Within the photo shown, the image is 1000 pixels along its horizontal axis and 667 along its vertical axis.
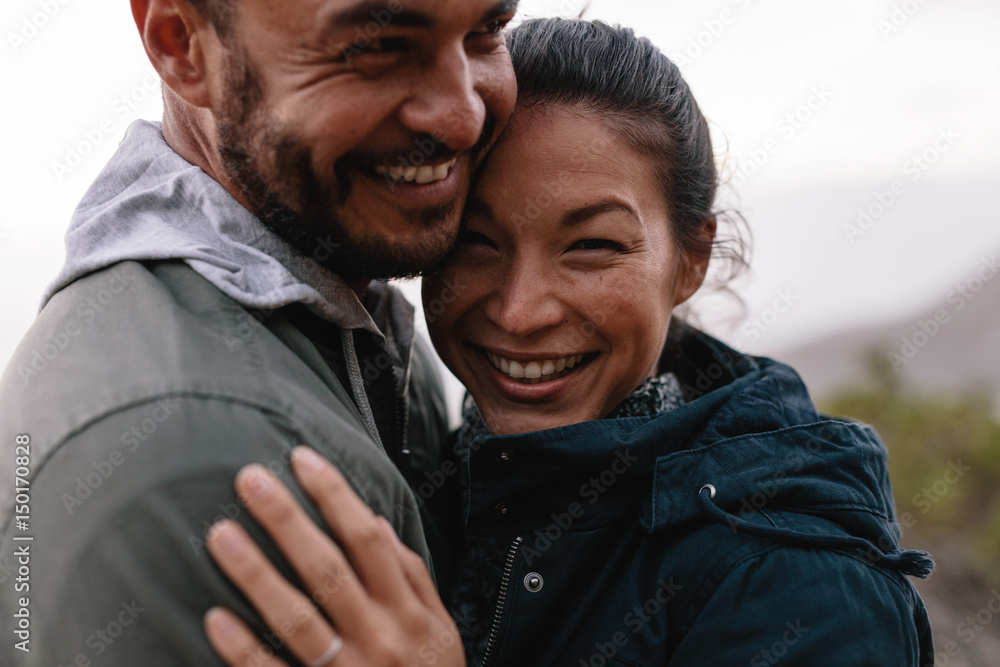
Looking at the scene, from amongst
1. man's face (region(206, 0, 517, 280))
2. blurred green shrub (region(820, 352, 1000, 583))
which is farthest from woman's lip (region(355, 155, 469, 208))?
blurred green shrub (region(820, 352, 1000, 583))

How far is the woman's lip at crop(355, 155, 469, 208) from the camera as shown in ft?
5.10

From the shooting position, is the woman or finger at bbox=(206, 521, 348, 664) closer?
finger at bbox=(206, 521, 348, 664)

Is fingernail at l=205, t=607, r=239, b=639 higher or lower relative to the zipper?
higher

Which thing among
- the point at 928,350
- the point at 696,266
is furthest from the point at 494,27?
the point at 928,350

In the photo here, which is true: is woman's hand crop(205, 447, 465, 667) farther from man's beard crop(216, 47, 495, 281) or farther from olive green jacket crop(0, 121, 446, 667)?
man's beard crop(216, 47, 495, 281)

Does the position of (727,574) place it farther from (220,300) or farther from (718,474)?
(220,300)

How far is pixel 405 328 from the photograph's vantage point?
2043 mm

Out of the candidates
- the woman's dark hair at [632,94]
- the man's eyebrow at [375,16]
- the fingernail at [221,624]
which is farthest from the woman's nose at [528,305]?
the fingernail at [221,624]

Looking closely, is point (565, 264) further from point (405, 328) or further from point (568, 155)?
point (405, 328)

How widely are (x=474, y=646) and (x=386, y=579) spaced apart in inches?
25.8

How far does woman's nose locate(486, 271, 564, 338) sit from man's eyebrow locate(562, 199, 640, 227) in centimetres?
13

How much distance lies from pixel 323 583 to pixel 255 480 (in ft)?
0.54

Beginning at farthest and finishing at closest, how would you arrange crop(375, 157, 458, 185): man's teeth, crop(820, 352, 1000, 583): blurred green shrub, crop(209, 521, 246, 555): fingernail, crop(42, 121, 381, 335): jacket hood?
crop(820, 352, 1000, 583): blurred green shrub, crop(375, 157, 458, 185): man's teeth, crop(42, 121, 381, 335): jacket hood, crop(209, 521, 246, 555): fingernail

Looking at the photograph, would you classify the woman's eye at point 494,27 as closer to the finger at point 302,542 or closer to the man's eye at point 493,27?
the man's eye at point 493,27
